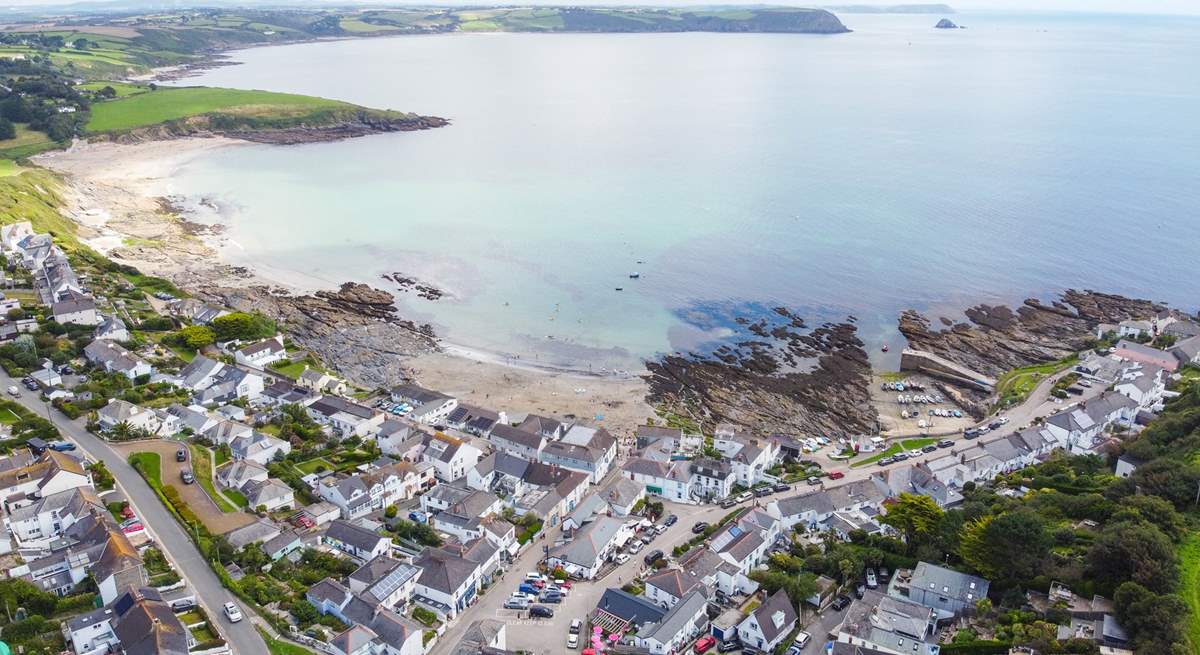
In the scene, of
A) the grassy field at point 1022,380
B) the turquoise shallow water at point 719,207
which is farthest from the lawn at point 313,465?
the grassy field at point 1022,380

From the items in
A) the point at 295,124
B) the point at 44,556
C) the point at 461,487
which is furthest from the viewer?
the point at 295,124

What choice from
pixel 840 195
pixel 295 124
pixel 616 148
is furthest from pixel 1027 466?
pixel 295 124

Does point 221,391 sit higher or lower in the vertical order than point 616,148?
lower

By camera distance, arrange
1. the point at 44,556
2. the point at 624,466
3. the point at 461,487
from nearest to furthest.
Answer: the point at 44,556
the point at 461,487
the point at 624,466

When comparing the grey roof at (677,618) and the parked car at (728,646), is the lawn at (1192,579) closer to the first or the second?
the parked car at (728,646)

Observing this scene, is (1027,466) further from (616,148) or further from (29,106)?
(29,106)

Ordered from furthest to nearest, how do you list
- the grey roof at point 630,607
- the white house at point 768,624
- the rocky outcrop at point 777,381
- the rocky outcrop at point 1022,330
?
the rocky outcrop at point 1022,330, the rocky outcrop at point 777,381, the grey roof at point 630,607, the white house at point 768,624

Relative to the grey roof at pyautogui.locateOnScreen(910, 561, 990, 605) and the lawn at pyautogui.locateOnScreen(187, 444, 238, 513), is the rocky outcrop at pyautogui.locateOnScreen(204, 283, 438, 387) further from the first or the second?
the grey roof at pyautogui.locateOnScreen(910, 561, 990, 605)
